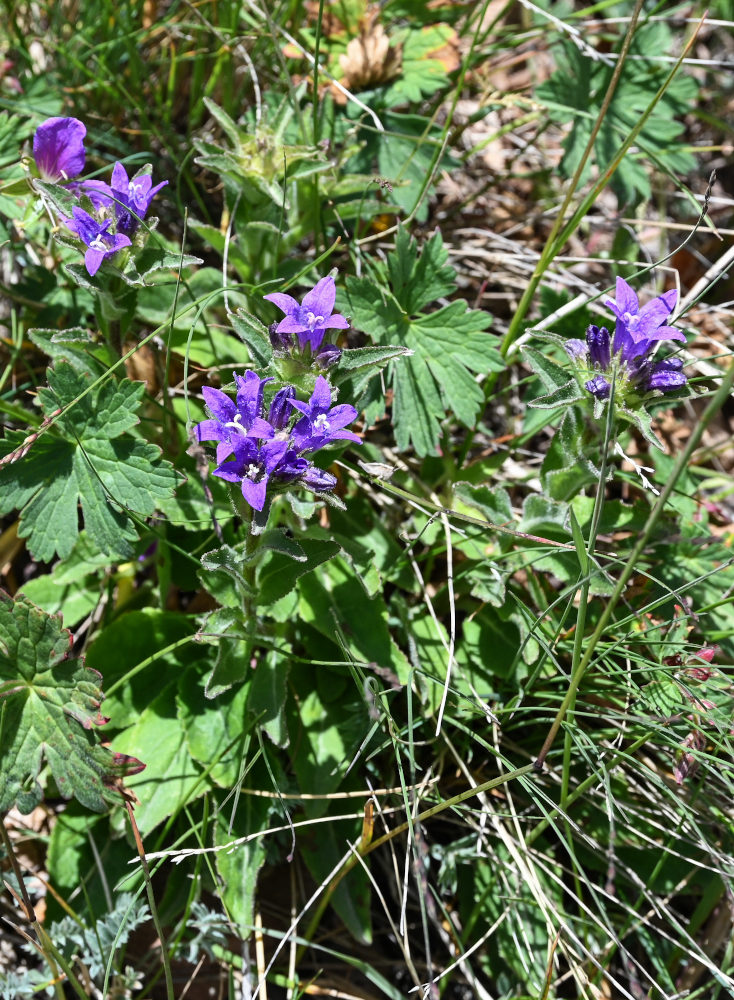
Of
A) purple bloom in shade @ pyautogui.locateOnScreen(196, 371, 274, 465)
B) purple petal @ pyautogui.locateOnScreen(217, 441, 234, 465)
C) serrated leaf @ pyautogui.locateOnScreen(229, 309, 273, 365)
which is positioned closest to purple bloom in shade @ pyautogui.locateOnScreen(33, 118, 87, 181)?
serrated leaf @ pyautogui.locateOnScreen(229, 309, 273, 365)

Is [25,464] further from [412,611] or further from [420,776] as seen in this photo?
[420,776]

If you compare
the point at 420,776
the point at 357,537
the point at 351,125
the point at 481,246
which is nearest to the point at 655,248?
the point at 481,246

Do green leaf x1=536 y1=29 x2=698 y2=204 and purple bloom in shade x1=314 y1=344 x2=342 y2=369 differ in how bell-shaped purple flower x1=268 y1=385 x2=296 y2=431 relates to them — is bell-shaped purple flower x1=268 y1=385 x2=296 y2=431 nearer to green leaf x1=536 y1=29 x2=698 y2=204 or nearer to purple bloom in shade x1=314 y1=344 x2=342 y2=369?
purple bloom in shade x1=314 y1=344 x2=342 y2=369

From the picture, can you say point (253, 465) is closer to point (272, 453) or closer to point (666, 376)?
point (272, 453)

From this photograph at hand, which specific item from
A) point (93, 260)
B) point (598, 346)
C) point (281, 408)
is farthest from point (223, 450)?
point (598, 346)

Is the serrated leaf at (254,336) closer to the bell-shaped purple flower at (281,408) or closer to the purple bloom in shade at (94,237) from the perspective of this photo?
the bell-shaped purple flower at (281,408)
